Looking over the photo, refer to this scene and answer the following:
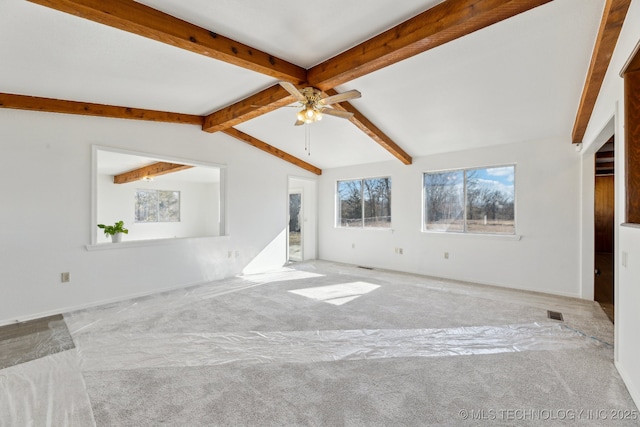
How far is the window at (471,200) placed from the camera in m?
5.11

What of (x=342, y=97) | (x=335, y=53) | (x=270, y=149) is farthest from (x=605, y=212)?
(x=270, y=149)

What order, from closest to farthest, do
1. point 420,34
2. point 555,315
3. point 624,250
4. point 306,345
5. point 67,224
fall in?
point 624,250 < point 420,34 < point 306,345 < point 555,315 < point 67,224

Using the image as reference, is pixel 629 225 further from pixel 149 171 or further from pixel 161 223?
pixel 161 223

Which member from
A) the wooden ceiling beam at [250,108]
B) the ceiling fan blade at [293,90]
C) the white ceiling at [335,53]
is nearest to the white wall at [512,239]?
the white ceiling at [335,53]

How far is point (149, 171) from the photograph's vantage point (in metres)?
7.35

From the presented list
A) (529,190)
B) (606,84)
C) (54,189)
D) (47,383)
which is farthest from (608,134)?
(54,189)

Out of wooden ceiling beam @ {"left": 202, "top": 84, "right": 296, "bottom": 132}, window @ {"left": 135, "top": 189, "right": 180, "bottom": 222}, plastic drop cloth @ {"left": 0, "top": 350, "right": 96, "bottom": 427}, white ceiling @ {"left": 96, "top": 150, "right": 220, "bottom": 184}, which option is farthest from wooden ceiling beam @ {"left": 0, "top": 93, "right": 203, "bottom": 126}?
window @ {"left": 135, "top": 189, "right": 180, "bottom": 222}

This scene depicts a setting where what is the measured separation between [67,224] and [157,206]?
6.03m

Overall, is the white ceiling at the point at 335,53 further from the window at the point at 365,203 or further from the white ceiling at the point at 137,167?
the window at the point at 365,203

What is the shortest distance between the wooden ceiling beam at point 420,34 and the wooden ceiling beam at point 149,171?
454cm

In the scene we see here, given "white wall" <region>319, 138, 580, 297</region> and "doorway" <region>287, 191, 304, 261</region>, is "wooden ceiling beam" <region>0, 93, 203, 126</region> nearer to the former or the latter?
"doorway" <region>287, 191, 304, 261</region>

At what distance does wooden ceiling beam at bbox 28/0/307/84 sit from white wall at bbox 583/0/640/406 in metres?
2.90

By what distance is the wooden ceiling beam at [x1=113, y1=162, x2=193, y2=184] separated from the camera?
6.83 m

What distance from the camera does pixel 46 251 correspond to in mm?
3668
